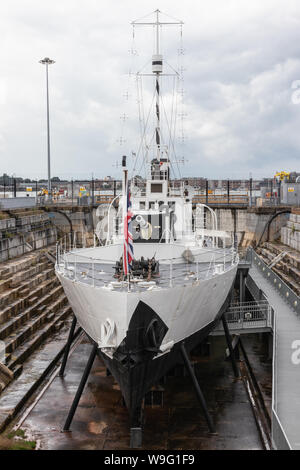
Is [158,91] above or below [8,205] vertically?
above

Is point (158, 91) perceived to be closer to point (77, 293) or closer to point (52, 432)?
point (77, 293)

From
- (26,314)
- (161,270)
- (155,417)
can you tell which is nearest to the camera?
(155,417)

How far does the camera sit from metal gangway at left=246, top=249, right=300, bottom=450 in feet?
32.4

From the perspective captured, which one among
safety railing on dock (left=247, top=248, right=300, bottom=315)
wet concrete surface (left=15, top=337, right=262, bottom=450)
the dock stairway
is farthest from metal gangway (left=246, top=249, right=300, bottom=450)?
the dock stairway

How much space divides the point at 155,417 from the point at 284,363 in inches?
158

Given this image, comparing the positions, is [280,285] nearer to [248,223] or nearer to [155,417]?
[155,417]

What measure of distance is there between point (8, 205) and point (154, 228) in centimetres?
1848

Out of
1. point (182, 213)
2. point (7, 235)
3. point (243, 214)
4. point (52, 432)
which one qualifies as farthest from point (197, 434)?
point (243, 214)

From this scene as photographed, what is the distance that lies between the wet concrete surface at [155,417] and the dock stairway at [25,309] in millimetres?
1641

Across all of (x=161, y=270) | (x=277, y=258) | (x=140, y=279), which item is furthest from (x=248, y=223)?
(x=140, y=279)

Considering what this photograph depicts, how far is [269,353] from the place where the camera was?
56.9 ft

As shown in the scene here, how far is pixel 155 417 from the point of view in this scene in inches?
536

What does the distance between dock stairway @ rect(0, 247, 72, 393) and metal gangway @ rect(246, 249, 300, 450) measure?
8.22 m

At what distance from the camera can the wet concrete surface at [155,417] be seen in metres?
12.2
